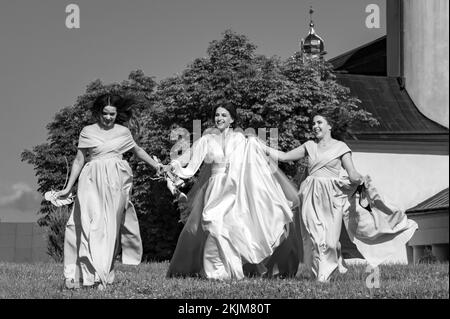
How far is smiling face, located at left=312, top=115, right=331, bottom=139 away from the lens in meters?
13.2

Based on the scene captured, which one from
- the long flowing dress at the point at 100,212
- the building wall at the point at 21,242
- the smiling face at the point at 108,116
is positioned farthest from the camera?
the building wall at the point at 21,242

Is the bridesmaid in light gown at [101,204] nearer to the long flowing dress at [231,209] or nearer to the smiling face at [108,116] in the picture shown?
the smiling face at [108,116]

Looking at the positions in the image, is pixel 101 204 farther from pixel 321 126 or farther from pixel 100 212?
pixel 321 126

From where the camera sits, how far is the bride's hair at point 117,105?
11737mm

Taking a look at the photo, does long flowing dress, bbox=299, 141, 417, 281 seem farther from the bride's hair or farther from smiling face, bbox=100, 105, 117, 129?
smiling face, bbox=100, 105, 117, 129

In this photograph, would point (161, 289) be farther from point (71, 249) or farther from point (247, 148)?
point (247, 148)

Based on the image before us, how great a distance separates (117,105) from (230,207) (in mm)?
2395

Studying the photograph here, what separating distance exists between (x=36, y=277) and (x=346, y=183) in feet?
17.2

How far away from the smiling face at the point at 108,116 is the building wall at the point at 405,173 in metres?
36.9

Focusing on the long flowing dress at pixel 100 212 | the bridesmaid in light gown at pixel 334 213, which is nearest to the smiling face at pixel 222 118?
the bridesmaid in light gown at pixel 334 213

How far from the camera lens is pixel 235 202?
13.1 m

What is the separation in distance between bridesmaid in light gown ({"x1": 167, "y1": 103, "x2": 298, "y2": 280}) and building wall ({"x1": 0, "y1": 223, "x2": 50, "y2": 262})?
100ft

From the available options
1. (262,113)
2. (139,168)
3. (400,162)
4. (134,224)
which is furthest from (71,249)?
(400,162)

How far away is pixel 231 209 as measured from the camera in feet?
42.5
